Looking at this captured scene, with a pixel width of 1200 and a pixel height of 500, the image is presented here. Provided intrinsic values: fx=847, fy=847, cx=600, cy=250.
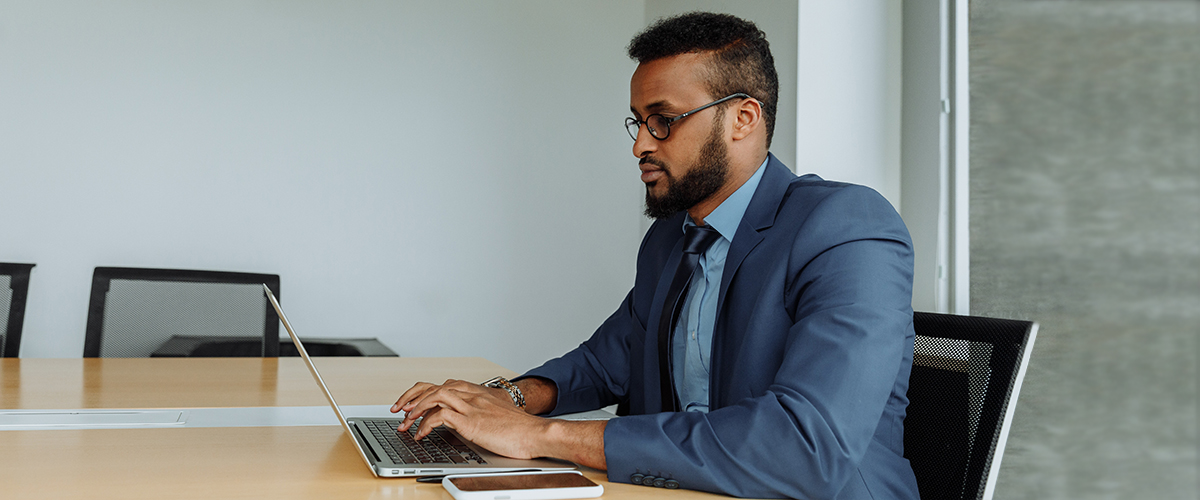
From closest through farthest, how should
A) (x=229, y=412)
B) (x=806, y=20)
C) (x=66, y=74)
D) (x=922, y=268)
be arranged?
(x=229, y=412) → (x=922, y=268) → (x=806, y=20) → (x=66, y=74)

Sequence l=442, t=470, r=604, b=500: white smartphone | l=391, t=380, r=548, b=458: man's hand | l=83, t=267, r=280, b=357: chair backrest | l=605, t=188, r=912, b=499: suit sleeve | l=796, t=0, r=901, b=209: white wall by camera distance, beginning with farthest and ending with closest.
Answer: l=83, t=267, r=280, b=357: chair backrest < l=796, t=0, r=901, b=209: white wall < l=391, t=380, r=548, b=458: man's hand < l=605, t=188, r=912, b=499: suit sleeve < l=442, t=470, r=604, b=500: white smartphone

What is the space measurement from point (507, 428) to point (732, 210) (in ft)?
1.95

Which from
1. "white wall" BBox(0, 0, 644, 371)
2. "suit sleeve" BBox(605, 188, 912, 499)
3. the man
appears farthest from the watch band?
"white wall" BBox(0, 0, 644, 371)

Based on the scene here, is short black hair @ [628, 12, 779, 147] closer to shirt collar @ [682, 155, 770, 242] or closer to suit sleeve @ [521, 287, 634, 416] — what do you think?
shirt collar @ [682, 155, 770, 242]

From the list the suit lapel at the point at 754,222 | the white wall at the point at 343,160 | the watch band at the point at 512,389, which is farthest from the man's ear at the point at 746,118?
the white wall at the point at 343,160

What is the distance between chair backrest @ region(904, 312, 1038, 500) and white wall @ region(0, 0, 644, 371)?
2618mm

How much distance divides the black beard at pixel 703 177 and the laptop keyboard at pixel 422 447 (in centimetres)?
56

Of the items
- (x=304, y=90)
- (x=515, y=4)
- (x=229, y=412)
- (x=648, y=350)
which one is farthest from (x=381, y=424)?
(x=515, y=4)

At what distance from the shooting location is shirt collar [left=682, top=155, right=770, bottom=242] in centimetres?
145

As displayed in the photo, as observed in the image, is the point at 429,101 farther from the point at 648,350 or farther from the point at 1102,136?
the point at 1102,136

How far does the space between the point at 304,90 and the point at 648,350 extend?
253 centimetres

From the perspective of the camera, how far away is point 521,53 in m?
3.75

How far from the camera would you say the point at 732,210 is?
1.46m

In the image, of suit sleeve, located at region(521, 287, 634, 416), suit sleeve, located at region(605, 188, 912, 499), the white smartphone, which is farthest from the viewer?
suit sleeve, located at region(521, 287, 634, 416)
